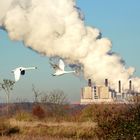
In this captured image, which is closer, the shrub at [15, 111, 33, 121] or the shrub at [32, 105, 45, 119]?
the shrub at [15, 111, 33, 121]

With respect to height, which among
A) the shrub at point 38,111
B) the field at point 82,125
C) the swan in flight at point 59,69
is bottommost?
the field at point 82,125

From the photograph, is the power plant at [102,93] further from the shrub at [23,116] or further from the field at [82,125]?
the shrub at [23,116]

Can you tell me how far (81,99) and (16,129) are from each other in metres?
47.6

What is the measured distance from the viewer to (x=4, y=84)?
61.4 m

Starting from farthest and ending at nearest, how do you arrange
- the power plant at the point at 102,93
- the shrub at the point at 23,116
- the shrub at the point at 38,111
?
the power plant at the point at 102,93 → the shrub at the point at 38,111 → the shrub at the point at 23,116

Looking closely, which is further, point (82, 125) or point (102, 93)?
point (102, 93)

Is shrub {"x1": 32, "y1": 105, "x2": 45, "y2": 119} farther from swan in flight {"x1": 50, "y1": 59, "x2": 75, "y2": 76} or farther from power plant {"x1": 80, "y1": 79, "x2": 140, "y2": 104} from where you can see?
swan in flight {"x1": 50, "y1": 59, "x2": 75, "y2": 76}

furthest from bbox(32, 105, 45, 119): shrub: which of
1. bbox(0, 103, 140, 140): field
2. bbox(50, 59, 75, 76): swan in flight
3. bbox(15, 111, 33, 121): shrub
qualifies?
bbox(50, 59, 75, 76): swan in flight

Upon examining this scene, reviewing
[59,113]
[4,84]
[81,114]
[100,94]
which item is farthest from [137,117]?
[100,94]

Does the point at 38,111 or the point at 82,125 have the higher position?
the point at 38,111

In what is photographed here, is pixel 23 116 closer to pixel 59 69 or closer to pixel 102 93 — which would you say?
pixel 59 69

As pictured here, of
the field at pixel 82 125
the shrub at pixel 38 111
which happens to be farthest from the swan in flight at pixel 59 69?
the shrub at pixel 38 111

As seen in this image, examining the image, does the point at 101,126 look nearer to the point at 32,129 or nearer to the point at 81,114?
the point at 32,129

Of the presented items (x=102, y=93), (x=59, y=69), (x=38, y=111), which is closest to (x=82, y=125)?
(x=59, y=69)
